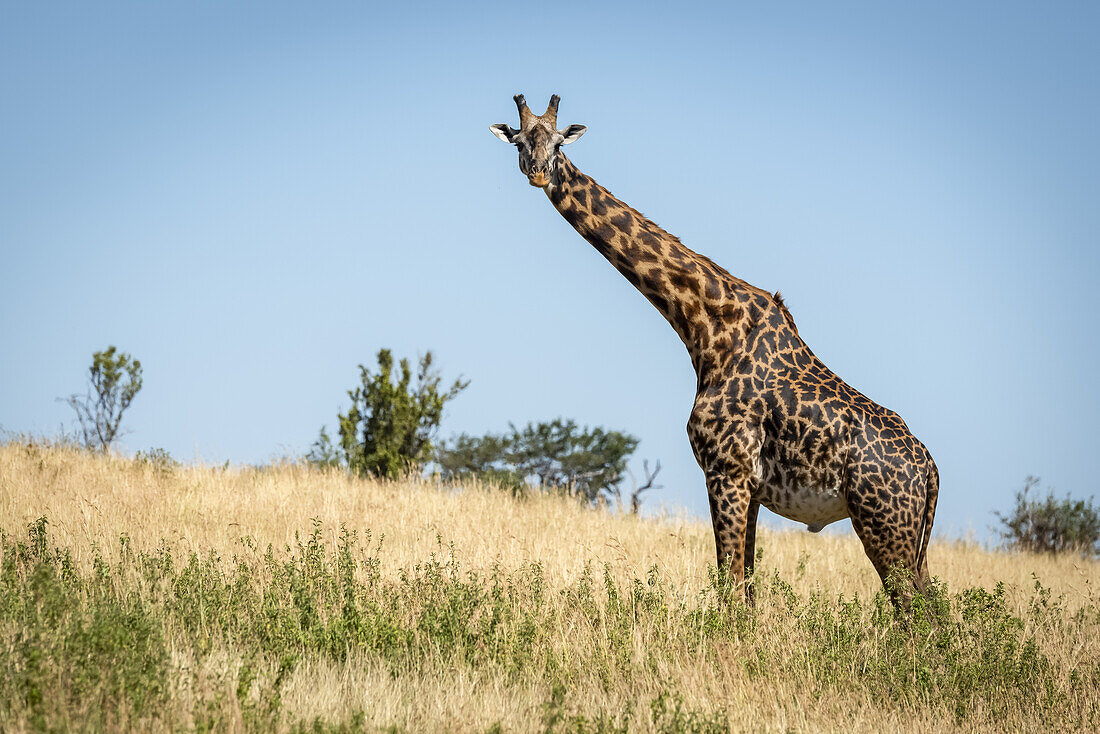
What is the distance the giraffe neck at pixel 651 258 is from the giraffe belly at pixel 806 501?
1.28 metres

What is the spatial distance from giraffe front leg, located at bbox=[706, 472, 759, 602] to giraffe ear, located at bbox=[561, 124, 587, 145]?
3.26 meters

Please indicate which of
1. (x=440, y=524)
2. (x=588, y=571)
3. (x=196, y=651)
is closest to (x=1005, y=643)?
(x=588, y=571)

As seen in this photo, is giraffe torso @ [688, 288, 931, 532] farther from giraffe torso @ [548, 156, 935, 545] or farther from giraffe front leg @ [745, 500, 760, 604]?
giraffe front leg @ [745, 500, 760, 604]

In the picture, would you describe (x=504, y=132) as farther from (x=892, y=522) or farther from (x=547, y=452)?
(x=547, y=452)

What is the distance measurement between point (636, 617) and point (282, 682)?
2.99 meters

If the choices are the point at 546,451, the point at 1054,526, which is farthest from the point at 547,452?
the point at 1054,526

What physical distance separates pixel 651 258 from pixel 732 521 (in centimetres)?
246

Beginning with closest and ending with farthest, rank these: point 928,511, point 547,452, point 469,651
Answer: point 469,651
point 928,511
point 547,452

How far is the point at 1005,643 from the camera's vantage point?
7.43 metres

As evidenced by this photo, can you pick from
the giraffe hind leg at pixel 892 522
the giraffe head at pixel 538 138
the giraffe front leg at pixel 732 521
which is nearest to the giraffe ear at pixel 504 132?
the giraffe head at pixel 538 138

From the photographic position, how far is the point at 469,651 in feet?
23.4

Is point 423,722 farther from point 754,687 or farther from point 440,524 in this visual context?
point 440,524

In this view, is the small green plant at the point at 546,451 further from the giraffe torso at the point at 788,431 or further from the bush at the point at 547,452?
the giraffe torso at the point at 788,431

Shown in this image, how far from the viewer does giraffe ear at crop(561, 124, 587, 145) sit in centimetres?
866
